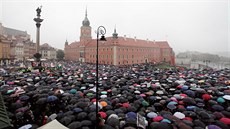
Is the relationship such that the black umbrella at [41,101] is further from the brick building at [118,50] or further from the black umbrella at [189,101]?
the brick building at [118,50]

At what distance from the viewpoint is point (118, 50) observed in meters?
53.1

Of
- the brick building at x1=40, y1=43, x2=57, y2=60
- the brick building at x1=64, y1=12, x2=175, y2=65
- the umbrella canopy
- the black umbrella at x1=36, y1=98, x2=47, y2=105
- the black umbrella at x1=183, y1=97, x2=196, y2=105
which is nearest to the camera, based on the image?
the umbrella canopy

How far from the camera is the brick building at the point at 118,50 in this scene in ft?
176

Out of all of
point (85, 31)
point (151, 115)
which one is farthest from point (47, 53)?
point (151, 115)

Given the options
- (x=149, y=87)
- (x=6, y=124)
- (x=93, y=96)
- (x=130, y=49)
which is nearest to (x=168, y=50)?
(x=130, y=49)

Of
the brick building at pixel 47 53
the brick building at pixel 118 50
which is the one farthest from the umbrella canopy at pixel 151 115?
the brick building at pixel 47 53

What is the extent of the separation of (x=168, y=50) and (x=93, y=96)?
6827 cm

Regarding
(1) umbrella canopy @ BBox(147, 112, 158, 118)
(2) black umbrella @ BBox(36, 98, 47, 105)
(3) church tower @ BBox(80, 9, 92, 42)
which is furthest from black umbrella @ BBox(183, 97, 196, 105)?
(3) church tower @ BBox(80, 9, 92, 42)

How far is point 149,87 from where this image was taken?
14.9 metres

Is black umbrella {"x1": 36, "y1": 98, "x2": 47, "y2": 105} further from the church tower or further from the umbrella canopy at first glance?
the church tower

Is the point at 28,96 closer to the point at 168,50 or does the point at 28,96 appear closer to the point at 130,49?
the point at 130,49

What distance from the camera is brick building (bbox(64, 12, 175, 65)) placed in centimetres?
5378

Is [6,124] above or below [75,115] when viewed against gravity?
above

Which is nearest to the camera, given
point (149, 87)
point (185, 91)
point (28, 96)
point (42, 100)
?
point (42, 100)
